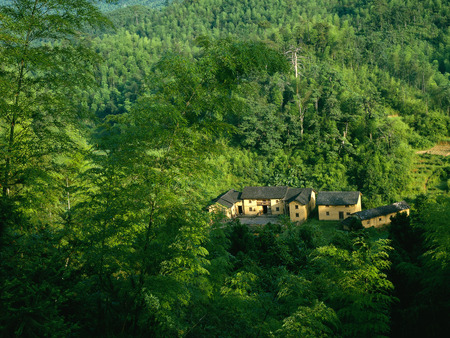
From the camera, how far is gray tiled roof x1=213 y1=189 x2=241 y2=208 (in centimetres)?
2575

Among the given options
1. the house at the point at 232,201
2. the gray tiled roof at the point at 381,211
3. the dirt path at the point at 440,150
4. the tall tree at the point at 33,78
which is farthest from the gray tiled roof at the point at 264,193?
the tall tree at the point at 33,78

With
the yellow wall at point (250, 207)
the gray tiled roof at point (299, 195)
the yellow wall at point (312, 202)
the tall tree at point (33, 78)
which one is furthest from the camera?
the yellow wall at point (250, 207)

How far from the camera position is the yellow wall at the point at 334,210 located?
944 inches

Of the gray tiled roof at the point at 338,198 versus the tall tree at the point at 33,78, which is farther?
the gray tiled roof at the point at 338,198

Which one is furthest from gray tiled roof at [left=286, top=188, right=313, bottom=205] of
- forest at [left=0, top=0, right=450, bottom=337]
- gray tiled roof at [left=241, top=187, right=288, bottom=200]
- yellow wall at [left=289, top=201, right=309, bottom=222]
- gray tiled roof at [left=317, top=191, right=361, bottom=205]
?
forest at [left=0, top=0, right=450, bottom=337]

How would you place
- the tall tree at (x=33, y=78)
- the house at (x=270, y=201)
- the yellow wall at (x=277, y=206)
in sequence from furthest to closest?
the yellow wall at (x=277, y=206) → the house at (x=270, y=201) → the tall tree at (x=33, y=78)

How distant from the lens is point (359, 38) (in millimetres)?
40688

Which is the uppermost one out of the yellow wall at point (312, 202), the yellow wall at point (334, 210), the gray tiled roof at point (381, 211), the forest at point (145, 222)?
the forest at point (145, 222)

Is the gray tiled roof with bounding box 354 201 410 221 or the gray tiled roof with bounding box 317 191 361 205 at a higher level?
the gray tiled roof with bounding box 354 201 410 221

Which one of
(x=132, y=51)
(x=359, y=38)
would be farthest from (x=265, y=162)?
(x=132, y=51)

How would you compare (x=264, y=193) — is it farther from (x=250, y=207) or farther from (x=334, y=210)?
(x=334, y=210)

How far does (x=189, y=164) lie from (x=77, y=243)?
2.27 meters

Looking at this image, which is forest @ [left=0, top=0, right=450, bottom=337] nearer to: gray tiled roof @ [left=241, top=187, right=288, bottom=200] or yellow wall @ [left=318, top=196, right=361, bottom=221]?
yellow wall @ [left=318, top=196, right=361, bottom=221]

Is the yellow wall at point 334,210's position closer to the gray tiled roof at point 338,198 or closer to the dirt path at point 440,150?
the gray tiled roof at point 338,198
